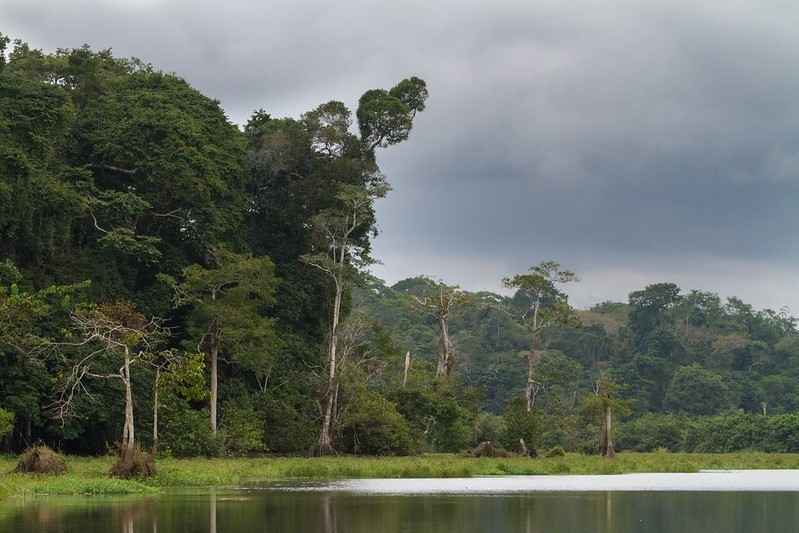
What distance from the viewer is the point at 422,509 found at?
20266 millimetres

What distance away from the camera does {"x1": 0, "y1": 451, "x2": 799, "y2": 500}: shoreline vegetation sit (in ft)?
79.6

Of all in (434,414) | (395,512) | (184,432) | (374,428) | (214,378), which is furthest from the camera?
(434,414)

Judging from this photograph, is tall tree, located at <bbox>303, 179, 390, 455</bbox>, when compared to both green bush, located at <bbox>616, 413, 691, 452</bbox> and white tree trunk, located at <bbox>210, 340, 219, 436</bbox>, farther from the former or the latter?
green bush, located at <bbox>616, 413, 691, 452</bbox>

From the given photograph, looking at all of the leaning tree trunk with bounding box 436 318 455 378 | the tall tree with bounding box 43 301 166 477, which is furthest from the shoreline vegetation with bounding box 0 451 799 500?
the leaning tree trunk with bounding box 436 318 455 378

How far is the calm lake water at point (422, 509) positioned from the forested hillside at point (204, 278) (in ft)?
22.4

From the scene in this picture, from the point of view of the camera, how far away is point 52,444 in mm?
39375

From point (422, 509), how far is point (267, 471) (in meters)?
13.8

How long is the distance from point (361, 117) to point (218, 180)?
432 inches

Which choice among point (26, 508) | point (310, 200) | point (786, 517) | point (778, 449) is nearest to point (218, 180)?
point (310, 200)

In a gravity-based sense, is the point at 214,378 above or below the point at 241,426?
above

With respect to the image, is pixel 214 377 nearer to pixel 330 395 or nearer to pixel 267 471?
pixel 330 395

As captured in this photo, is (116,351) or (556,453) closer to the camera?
(116,351)

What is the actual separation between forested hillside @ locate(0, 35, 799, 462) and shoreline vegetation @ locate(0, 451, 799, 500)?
2.37 meters

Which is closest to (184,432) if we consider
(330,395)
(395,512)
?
(330,395)
